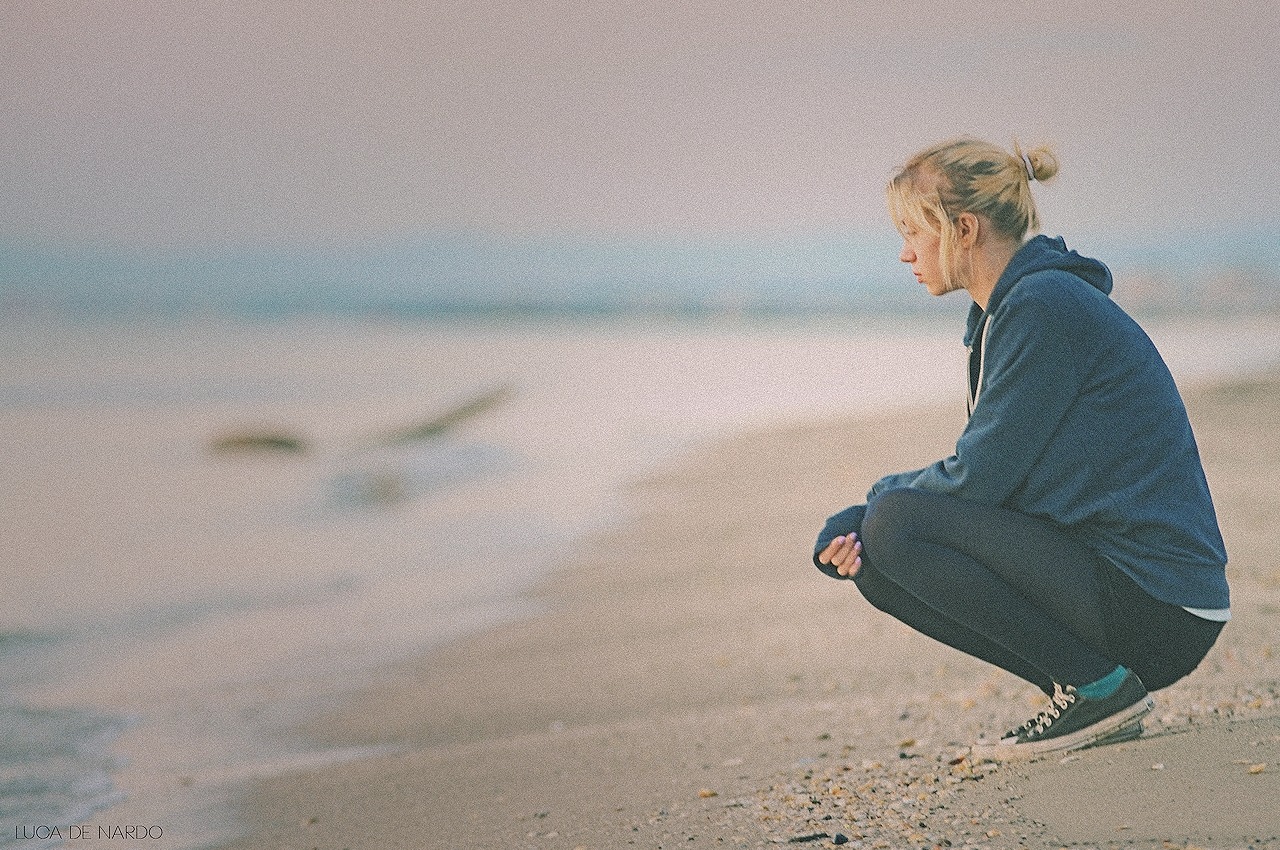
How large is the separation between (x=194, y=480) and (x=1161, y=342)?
1355 cm

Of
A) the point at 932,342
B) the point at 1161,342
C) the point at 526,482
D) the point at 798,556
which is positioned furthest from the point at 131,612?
the point at 932,342

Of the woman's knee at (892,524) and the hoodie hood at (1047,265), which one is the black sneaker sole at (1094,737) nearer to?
the woman's knee at (892,524)

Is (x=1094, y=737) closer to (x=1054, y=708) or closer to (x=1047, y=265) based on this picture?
(x=1054, y=708)

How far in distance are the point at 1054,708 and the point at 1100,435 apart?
2.06 ft

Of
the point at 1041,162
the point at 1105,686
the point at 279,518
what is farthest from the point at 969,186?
the point at 279,518

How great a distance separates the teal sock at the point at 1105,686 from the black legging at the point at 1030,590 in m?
0.01

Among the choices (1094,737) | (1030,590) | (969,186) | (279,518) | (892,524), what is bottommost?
(1094,737)

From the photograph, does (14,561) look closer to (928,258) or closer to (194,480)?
(194,480)

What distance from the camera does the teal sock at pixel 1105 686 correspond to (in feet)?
8.73

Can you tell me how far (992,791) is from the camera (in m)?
2.67

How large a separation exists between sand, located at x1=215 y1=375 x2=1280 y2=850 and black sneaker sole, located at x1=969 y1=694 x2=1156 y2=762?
0.03 m

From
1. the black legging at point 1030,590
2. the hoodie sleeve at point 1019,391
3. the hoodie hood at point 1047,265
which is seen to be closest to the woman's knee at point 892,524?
the black legging at point 1030,590

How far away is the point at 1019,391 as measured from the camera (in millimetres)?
2490

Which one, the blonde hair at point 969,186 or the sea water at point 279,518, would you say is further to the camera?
the sea water at point 279,518
